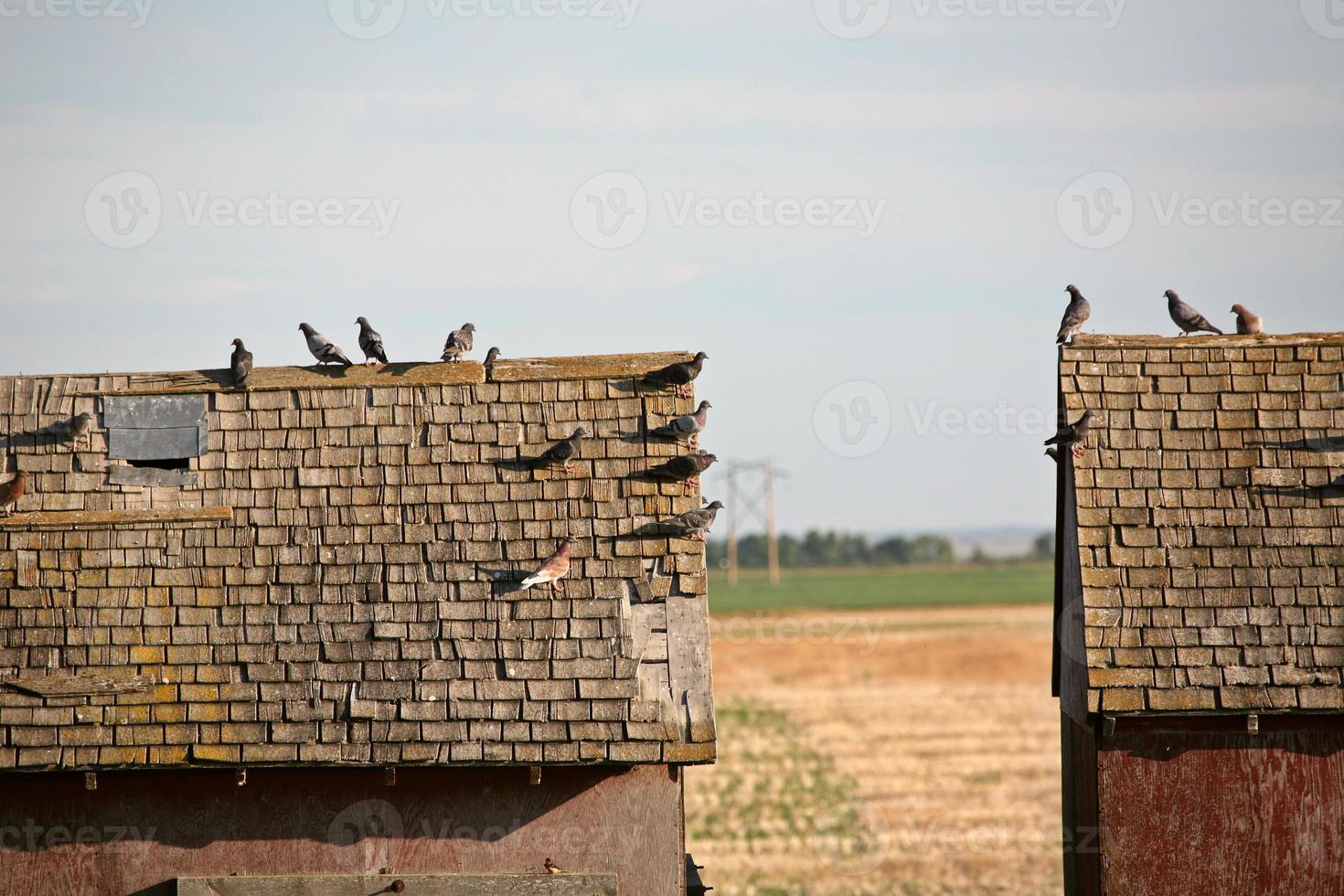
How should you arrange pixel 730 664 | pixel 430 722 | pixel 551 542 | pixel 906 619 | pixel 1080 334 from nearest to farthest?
pixel 430 722
pixel 551 542
pixel 1080 334
pixel 730 664
pixel 906 619

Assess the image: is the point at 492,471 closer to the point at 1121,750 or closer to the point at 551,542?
the point at 551,542

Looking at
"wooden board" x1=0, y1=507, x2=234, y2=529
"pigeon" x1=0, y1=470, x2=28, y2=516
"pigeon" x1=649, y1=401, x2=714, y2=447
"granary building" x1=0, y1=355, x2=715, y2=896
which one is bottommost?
"granary building" x1=0, y1=355, x2=715, y2=896

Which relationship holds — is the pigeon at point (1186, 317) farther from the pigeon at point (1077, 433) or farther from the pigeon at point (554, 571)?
the pigeon at point (554, 571)

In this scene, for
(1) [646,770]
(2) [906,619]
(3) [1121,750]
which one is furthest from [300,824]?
(2) [906,619]

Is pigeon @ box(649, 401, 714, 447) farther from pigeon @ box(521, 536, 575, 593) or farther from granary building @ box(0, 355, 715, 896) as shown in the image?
pigeon @ box(521, 536, 575, 593)

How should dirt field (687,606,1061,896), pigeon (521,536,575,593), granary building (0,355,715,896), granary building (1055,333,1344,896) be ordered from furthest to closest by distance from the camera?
1. dirt field (687,606,1061,896)
2. pigeon (521,536,575,593)
3. granary building (1055,333,1344,896)
4. granary building (0,355,715,896)

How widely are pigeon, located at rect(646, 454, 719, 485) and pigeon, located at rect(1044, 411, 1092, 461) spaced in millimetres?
2952

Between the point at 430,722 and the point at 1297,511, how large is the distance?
7.19m

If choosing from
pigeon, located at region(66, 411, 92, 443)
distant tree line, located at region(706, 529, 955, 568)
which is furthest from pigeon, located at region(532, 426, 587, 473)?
distant tree line, located at region(706, 529, 955, 568)

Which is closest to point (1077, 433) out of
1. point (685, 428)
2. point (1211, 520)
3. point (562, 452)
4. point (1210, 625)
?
point (1211, 520)

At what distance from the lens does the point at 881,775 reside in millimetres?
25484

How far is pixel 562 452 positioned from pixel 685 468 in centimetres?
102

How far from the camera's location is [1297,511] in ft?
35.2

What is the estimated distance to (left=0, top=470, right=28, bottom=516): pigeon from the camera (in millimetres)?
10789
